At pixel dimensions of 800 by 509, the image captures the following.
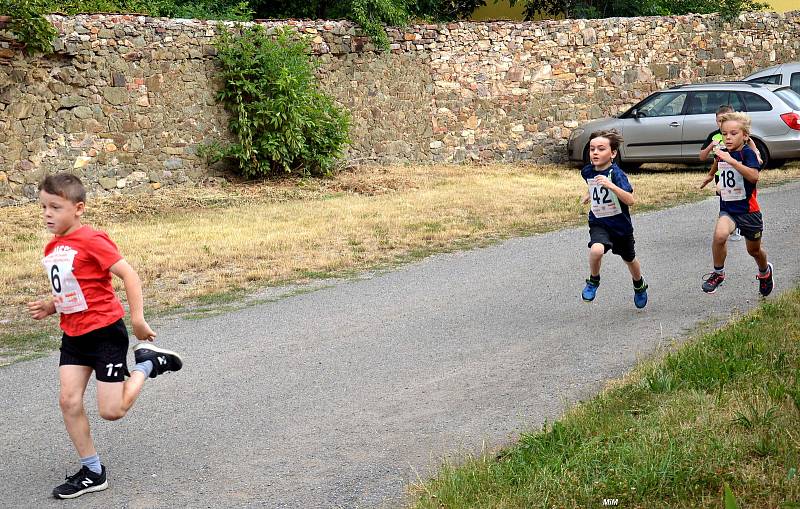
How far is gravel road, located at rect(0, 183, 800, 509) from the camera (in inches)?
A: 178

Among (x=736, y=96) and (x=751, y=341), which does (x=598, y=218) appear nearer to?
(x=751, y=341)

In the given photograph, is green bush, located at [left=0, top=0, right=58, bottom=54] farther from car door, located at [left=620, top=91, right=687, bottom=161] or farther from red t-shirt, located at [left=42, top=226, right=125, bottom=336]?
red t-shirt, located at [left=42, top=226, right=125, bottom=336]

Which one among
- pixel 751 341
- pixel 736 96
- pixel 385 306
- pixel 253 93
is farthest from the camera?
pixel 736 96

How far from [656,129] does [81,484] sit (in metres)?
14.8

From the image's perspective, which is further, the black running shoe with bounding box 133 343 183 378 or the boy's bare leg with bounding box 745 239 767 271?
the boy's bare leg with bounding box 745 239 767 271

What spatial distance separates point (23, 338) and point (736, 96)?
1348 centimetres

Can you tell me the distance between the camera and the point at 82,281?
4539mm

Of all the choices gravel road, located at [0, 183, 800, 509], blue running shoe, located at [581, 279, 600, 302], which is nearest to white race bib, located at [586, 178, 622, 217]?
blue running shoe, located at [581, 279, 600, 302]

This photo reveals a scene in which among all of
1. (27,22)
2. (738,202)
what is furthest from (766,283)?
(27,22)

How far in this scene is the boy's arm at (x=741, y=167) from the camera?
7383 mm

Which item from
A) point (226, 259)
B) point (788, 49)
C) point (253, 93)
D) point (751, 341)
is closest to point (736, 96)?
point (788, 49)

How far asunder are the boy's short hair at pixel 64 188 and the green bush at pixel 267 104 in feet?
37.7

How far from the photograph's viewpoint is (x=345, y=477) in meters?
4.45

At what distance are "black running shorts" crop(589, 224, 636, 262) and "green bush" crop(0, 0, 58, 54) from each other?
938cm
